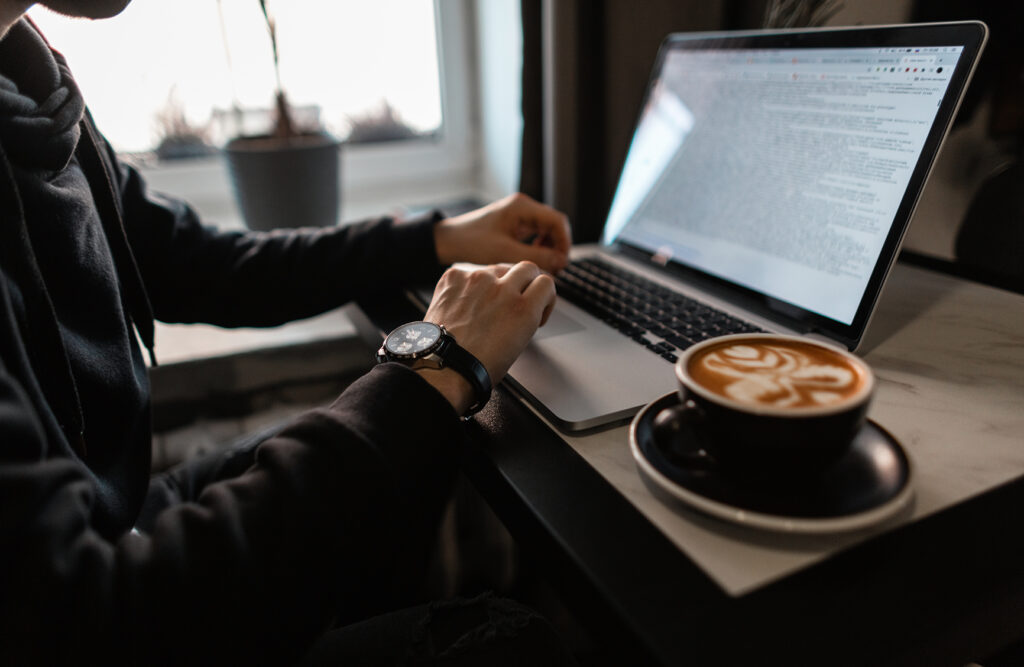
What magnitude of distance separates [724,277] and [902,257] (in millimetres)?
326

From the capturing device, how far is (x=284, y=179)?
1.16 meters

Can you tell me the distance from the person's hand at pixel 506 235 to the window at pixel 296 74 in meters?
0.73

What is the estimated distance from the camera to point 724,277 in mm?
769

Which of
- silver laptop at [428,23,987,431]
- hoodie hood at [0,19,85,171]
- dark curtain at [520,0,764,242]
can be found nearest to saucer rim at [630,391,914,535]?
silver laptop at [428,23,987,431]

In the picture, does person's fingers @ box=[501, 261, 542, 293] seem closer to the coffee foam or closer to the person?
the person

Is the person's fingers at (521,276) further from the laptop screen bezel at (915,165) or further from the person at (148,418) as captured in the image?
the laptop screen bezel at (915,165)

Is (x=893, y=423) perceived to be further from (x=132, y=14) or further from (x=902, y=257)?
(x=132, y=14)

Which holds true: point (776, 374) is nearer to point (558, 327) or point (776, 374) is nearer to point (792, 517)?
point (792, 517)

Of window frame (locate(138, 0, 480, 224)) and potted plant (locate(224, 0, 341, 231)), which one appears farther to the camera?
window frame (locate(138, 0, 480, 224))

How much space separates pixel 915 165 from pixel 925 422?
0.24m

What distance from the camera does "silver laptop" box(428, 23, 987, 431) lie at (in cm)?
59

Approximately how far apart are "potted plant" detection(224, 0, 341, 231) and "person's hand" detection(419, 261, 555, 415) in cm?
63

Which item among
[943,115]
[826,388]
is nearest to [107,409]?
[826,388]

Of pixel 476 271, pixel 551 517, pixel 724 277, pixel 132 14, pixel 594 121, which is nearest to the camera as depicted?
pixel 551 517
